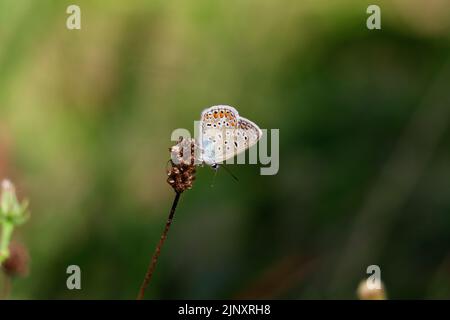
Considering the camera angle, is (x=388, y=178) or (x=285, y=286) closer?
(x=285, y=286)

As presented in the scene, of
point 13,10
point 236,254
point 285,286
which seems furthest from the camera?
point 236,254

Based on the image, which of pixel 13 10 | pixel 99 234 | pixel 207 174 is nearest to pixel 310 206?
pixel 207 174

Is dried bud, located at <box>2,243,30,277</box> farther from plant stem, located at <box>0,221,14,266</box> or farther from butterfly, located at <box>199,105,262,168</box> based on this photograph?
butterfly, located at <box>199,105,262,168</box>

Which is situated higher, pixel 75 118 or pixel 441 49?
pixel 441 49

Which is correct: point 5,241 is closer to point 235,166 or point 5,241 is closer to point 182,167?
point 182,167

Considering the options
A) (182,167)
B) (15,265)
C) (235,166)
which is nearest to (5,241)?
(15,265)

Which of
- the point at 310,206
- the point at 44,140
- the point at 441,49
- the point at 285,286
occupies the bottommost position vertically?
the point at 285,286

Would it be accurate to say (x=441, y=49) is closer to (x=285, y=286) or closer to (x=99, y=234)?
(x=285, y=286)

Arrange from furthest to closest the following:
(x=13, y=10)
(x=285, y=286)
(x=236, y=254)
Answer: (x=236, y=254), (x=13, y=10), (x=285, y=286)
